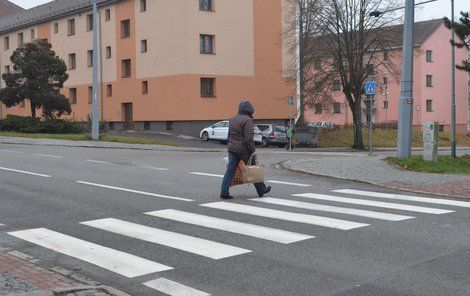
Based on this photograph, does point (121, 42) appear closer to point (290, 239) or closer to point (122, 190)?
point (122, 190)

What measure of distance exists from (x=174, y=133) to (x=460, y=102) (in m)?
38.1

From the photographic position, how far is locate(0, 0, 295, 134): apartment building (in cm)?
4066

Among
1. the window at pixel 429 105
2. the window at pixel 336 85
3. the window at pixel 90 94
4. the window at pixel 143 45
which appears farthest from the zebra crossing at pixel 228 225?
the window at pixel 429 105

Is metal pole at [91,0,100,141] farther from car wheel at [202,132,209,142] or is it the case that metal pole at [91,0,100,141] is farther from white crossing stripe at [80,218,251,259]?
white crossing stripe at [80,218,251,259]

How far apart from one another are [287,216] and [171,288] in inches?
148

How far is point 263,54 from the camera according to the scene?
45.0m

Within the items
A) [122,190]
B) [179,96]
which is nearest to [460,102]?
[179,96]

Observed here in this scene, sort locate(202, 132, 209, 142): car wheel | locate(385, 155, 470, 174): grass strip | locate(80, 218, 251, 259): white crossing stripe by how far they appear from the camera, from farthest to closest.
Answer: locate(202, 132, 209, 142): car wheel < locate(385, 155, 470, 174): grass strip < locate(80, 218, 251, 259): white crossing stripe

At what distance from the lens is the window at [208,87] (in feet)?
136

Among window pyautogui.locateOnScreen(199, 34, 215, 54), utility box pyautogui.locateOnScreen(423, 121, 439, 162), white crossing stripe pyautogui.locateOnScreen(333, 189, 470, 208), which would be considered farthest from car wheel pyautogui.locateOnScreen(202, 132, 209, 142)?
white crossing stripe pyautogui.locateOnScreen(333, 189, 470, 208)

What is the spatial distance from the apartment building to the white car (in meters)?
2.21

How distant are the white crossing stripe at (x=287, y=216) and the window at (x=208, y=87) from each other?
104 feet

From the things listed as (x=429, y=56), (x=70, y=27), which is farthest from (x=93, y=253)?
(x=429, y=56)

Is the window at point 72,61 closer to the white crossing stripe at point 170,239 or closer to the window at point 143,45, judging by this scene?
the window at point 143,45
